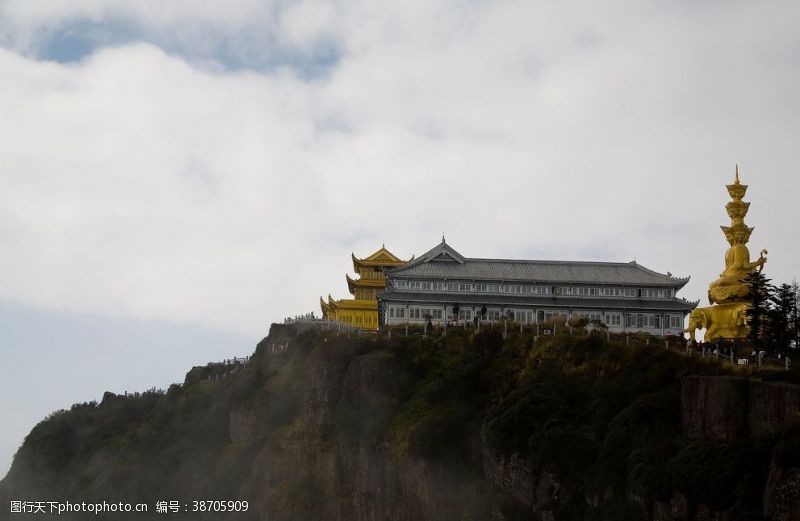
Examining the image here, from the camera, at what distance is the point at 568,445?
165 feet

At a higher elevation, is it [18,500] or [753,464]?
[753,464]

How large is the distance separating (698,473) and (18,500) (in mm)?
81439

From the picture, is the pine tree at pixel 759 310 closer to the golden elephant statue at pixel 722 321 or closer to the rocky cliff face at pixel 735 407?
the golden elephant statue at pixel 722 321

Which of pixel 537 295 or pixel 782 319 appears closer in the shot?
pixel 782 319

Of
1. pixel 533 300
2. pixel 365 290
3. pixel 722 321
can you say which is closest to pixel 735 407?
pixel 722 321

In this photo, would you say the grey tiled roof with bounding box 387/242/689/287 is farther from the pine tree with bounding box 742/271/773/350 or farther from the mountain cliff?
the pine tree with bounding box 742/271/773/350

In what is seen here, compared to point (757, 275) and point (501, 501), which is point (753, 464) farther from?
point (757, 275)

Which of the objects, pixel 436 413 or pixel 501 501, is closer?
pixel 501 501

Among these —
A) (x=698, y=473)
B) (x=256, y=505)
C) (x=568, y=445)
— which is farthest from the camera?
(x=256, y=505)

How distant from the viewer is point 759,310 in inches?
2292

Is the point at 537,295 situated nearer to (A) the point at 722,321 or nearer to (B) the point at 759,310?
(A) the point at 722,321

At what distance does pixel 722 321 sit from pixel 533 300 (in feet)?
55.9

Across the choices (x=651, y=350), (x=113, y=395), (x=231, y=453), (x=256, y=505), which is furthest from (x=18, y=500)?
(x=651, y=350)

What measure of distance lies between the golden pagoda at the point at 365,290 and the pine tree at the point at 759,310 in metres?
42.4
